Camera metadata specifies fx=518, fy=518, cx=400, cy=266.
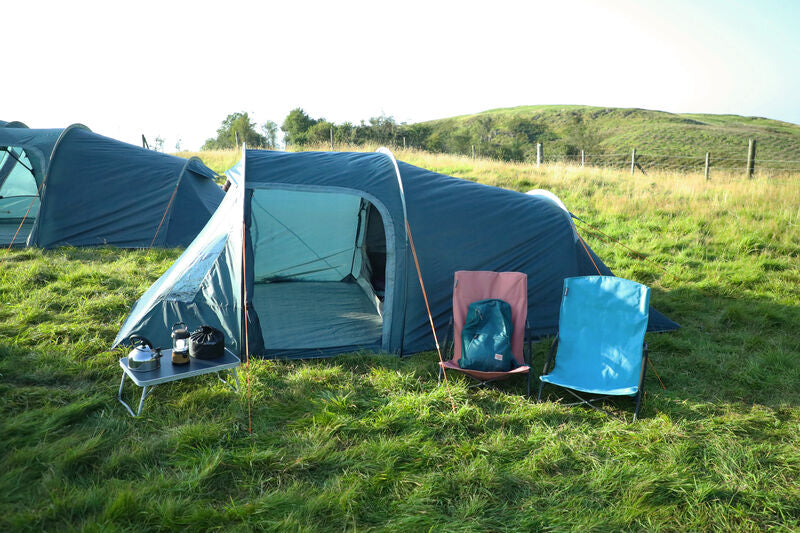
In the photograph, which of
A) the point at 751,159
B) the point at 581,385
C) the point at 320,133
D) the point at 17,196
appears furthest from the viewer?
the point at 320,133

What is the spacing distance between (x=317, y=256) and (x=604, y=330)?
364 centimetres

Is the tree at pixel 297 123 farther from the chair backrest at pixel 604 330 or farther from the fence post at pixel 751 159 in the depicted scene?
the chair backrest at pixel 604 330

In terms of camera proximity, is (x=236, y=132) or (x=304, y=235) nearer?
(x=304, y=235)

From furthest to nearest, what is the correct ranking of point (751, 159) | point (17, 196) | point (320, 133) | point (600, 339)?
point (320, 133) → point (751, 159) → point (17, 196) → point (600, 339)

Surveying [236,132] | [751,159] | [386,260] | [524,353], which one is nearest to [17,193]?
[386,260]

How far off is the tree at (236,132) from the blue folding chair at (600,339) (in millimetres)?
17443

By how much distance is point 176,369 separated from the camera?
10.3ft

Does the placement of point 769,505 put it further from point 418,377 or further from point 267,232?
point 267,232

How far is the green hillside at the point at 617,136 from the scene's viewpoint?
29.8 m

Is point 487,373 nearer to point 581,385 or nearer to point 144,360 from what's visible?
point 581,385

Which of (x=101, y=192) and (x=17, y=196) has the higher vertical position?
(x=101, y=192)

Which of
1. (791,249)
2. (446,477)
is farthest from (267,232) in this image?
(791,249)

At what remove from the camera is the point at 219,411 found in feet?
10.5

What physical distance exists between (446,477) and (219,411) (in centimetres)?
148
